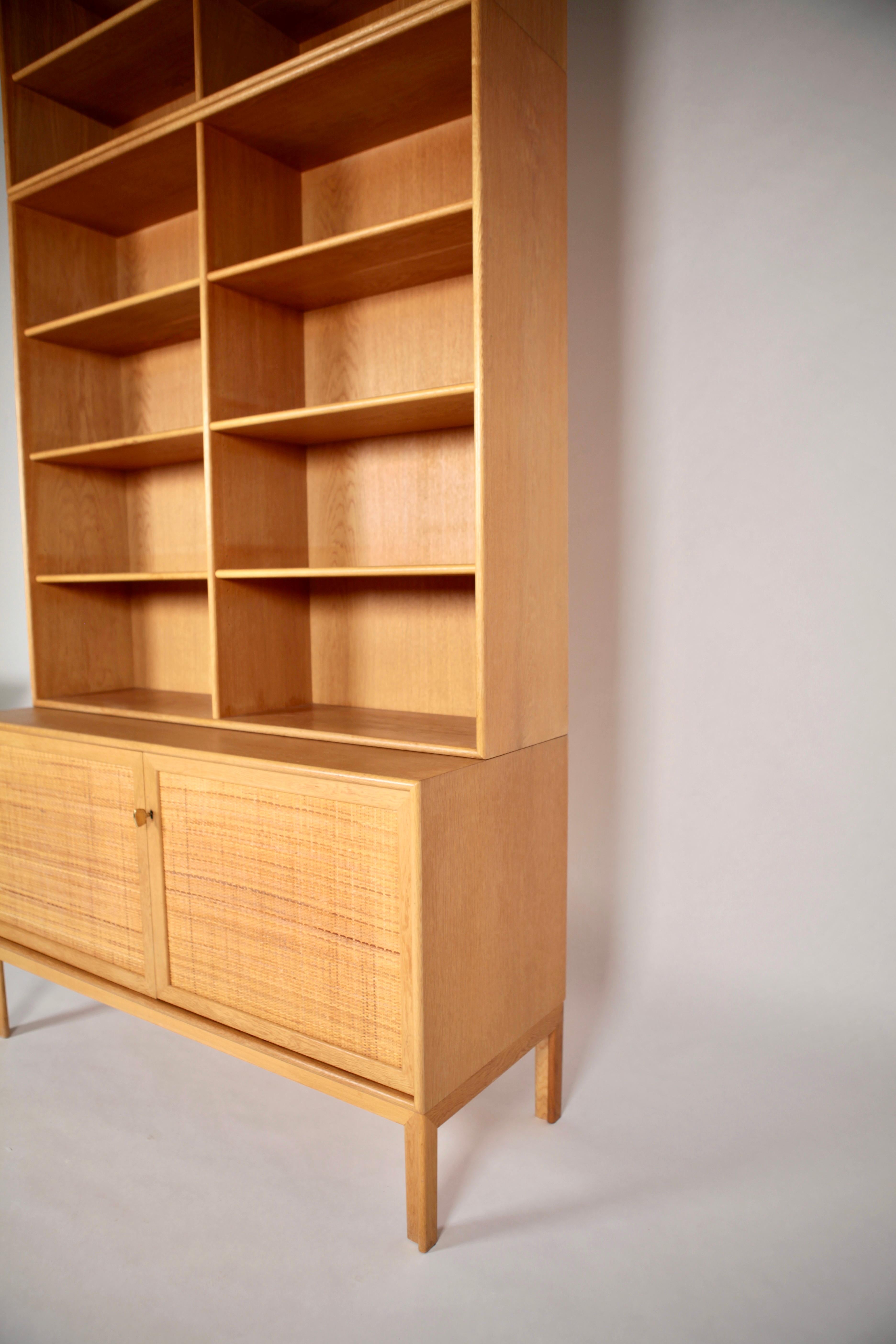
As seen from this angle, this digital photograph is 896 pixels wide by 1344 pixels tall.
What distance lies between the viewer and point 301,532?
2357 millimetres

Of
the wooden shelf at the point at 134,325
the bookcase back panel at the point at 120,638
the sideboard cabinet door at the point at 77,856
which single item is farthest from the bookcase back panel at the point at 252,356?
the sideboard cabinet door at the point at 77,856

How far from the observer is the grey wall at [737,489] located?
218 centimetres

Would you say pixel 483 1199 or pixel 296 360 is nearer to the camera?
pixel 483 1199

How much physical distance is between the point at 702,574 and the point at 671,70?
4.38 feet

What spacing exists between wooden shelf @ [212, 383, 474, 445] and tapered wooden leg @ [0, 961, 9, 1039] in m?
1.56

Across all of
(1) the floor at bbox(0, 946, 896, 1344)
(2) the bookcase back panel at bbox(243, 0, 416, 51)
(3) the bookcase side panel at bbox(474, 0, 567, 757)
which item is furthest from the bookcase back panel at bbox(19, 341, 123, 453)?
(1) the floor at bbox(0, 946, 896, 1344)

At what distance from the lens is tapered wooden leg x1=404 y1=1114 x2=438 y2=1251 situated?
5.16 feet

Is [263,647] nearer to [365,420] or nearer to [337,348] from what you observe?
[365,420]

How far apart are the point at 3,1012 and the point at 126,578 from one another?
3.99 ft

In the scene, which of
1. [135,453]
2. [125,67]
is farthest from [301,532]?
[125,67]

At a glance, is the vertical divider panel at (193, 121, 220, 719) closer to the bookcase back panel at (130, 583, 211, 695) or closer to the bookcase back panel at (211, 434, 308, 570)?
the bookcase back panel at (211, 434, 308, 570)

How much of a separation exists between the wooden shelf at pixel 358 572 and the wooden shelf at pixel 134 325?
687mm

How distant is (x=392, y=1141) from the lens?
6.32 feet

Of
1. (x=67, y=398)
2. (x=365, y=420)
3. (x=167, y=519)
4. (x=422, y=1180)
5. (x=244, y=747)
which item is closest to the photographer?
(x=422, y=1180)
